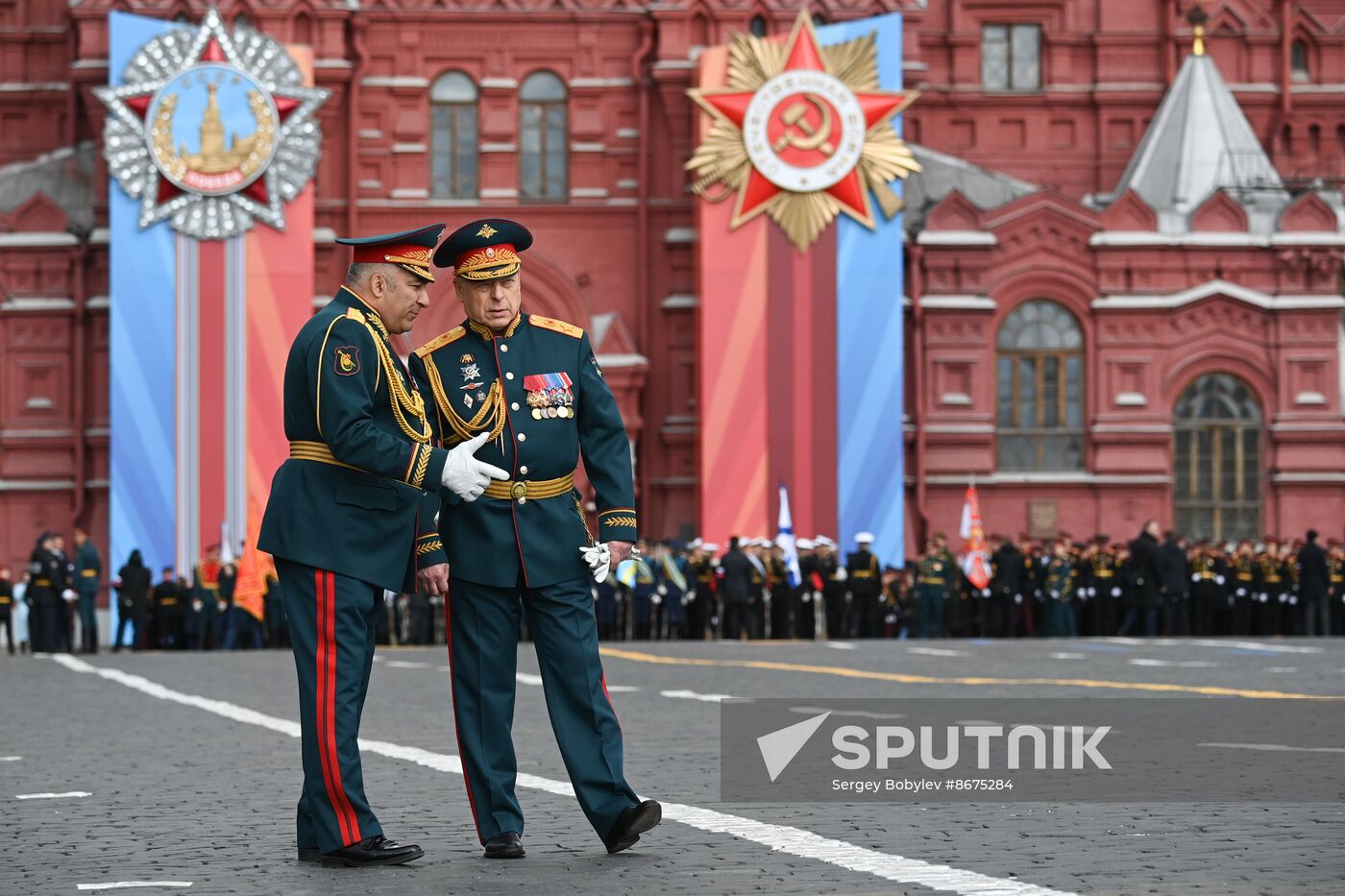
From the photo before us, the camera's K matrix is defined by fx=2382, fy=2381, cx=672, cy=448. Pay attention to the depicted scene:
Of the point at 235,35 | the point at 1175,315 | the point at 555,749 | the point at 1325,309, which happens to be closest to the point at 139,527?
the point at 235,35

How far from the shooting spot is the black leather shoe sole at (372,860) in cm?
752

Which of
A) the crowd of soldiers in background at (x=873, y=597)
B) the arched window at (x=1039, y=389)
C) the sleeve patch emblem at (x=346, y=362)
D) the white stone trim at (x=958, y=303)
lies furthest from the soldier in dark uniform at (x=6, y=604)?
the sleeve patch emblem at (x=346, y=362)

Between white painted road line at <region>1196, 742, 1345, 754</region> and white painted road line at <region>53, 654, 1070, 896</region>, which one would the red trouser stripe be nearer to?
white painted road line at <region>53, 654, 1070, 896</region>

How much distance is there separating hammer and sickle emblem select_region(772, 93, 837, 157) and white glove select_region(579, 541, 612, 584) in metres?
28.1

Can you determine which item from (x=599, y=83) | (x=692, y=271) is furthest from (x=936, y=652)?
(x=599, y=83)

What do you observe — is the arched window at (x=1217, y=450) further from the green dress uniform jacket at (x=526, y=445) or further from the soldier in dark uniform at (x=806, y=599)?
the green dress uniform jacket at (x=526, y=445)

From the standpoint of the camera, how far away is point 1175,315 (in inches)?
1492

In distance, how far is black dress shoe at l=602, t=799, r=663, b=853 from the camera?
7.67 m

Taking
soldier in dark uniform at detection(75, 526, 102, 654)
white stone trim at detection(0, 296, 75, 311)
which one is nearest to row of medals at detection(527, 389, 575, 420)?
soldier in dark uniform at detection(75, 526, 102, 654)

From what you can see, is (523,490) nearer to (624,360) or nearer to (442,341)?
(442,341)

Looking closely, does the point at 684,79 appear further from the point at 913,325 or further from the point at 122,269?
the point at 122,269

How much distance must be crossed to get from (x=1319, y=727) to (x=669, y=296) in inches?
1000

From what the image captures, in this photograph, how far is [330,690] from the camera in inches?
306

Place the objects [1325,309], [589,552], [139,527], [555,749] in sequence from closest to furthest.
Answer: [589,552]
[555,749]
[139,527]
[1325,309]
